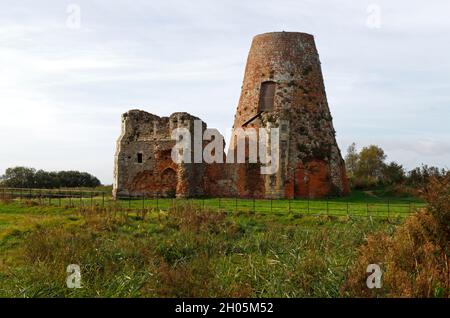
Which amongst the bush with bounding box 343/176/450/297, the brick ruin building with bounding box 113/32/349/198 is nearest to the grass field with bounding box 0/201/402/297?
the bush with bounding box 343/176/450/297

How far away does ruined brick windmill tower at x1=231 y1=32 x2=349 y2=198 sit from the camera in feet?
95.9

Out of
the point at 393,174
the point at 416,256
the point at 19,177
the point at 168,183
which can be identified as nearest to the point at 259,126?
the point at 168,183

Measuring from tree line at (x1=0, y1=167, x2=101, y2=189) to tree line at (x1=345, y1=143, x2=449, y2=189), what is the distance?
2241 centimetres

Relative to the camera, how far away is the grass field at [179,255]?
9.75m

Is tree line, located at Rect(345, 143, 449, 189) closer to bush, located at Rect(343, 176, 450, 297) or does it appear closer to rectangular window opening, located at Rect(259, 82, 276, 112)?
rectangular window opening, located at Rect(259, 82, 276, 112)

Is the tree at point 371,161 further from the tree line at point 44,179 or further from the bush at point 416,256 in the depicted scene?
the bush at point 416,256

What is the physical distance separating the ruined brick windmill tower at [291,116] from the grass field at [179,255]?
9.57m

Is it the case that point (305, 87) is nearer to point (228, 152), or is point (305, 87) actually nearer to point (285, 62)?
point (285, 62)

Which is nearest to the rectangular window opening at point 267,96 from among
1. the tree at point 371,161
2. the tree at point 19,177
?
the tree at point 371,161

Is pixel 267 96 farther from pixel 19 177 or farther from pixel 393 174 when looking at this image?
pixel 19 177

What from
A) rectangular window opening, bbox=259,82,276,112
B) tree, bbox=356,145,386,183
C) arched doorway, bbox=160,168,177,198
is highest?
rectangular window opening, bbox=259,82,276,112

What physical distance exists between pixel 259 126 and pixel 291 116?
1.82m

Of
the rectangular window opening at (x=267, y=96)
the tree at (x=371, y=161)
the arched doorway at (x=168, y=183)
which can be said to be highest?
the rectangular window opening at (x=267, y=96)
